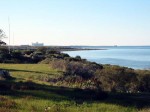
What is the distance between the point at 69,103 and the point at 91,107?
1.09 m

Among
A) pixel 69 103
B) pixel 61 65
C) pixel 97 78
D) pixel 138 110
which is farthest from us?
pixel 61 65

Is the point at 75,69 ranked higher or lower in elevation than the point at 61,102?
lower

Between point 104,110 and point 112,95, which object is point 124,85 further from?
point 104,110

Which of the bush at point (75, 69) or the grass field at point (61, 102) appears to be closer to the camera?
the grass field at point (61, 102)

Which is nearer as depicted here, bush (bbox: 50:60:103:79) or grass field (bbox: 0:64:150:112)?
grass field (bbox: 0:64:150:112)

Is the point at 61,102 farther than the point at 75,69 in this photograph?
No

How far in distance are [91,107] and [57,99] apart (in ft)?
7.23

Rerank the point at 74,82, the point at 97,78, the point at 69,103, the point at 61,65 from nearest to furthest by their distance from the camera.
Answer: the point at 69,103, the point at 74,82, the point at 97,78, the point at 61,65

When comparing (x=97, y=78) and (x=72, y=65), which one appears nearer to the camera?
(x=97, y=78)

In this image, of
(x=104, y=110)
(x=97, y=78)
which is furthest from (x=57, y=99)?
(x=97, y=78)

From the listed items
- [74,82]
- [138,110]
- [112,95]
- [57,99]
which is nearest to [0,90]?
[57,99]

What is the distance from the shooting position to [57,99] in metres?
17.0

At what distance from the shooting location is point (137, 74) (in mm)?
32219

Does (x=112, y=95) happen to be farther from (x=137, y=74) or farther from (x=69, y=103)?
(x=137, y=74)
